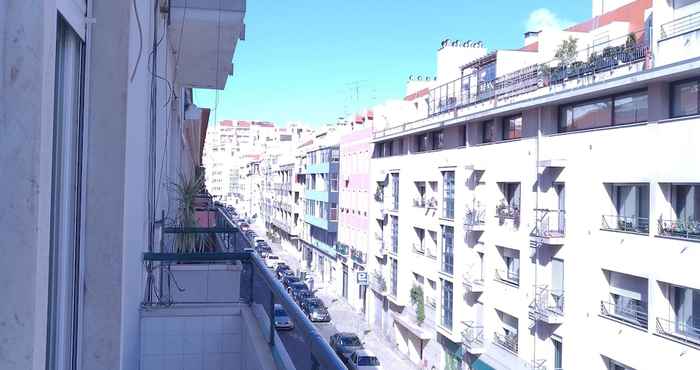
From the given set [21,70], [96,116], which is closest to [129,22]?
[96,116]

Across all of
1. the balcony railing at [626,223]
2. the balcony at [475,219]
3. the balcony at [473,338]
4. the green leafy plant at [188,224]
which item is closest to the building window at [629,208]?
the balcony railing at [626,223]

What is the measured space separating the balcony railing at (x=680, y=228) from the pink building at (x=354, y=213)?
20.0 m

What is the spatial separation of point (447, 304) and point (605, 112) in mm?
10190

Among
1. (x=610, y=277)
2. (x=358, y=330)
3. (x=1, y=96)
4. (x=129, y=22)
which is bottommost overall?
(x=358, y=330)

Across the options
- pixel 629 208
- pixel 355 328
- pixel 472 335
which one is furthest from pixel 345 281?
pixel 629 208

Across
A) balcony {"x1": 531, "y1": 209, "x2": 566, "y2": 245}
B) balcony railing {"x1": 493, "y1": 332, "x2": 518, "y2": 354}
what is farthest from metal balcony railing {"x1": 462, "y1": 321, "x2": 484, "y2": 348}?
balcony {"x1": 531, "y1": 209, "x2": 566, "y2": 245}

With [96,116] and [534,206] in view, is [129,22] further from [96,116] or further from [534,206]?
[534,206]

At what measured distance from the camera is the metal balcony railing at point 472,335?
19.7 m

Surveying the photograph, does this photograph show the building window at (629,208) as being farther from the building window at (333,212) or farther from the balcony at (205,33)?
the building window at (333,212)

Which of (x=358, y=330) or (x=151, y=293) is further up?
(x=151, y=293)

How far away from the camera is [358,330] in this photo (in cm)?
3011

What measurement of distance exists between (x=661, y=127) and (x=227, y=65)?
9065 millimetres

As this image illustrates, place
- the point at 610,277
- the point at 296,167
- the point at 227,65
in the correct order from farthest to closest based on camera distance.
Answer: the point at 296,167, the point at 610,277, the point at 227,65

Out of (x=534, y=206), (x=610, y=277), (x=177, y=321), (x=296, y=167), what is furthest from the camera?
(x=296, y=167)
